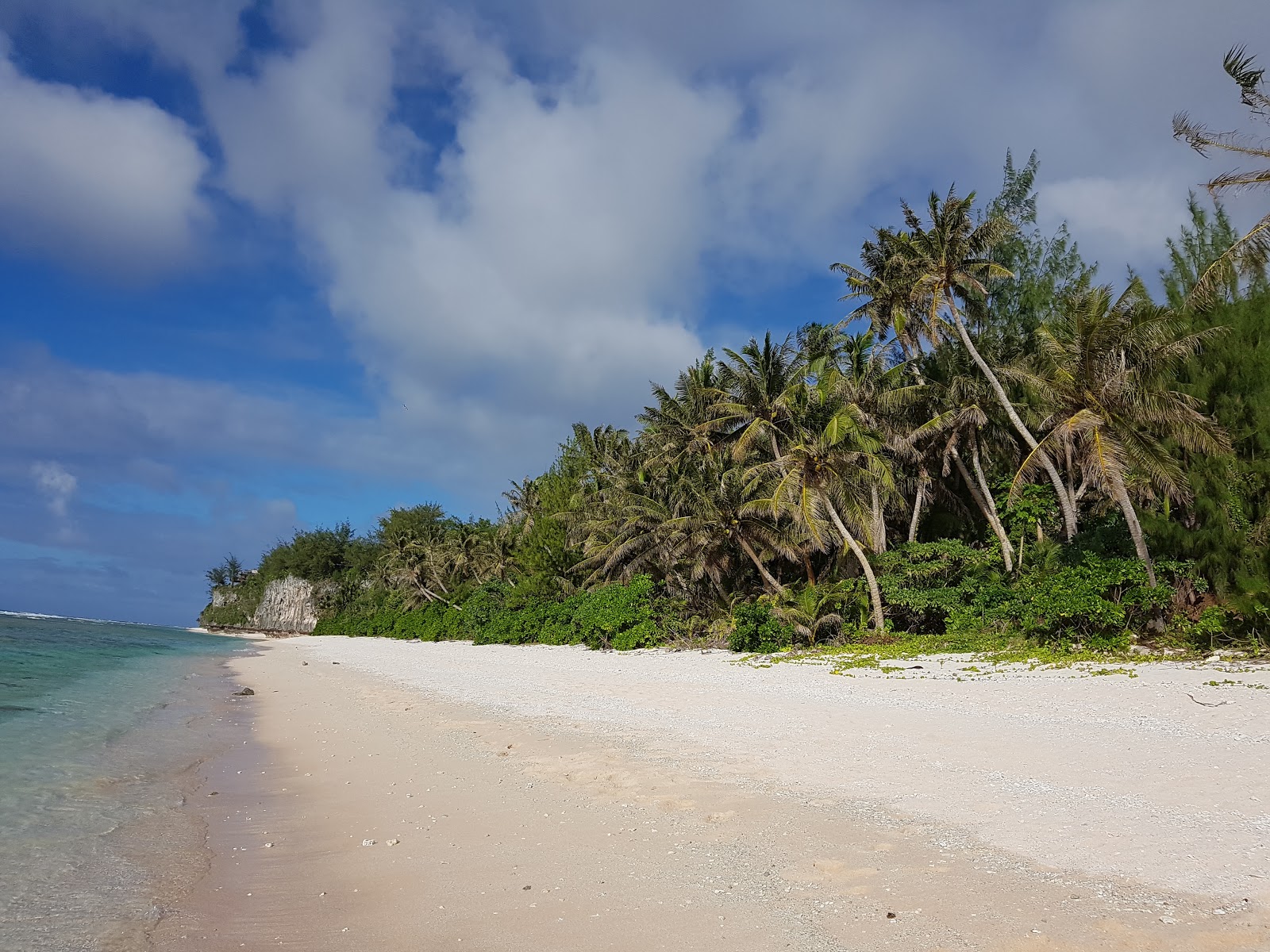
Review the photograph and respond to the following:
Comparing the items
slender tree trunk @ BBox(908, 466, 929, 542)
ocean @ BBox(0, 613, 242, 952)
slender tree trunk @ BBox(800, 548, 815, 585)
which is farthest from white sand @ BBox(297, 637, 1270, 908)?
slender tree trunk @ BBox(908, 466, 929, 542)

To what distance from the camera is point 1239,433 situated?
607 inches

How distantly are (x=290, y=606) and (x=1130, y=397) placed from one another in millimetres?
83682

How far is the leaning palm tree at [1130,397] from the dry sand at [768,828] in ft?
22.5

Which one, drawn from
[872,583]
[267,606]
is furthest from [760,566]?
[267,606]

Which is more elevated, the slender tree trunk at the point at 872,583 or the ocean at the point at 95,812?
the slender tree trunk at the point at 872,583

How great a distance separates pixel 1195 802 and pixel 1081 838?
1.32 meters

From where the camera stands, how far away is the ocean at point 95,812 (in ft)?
13.8

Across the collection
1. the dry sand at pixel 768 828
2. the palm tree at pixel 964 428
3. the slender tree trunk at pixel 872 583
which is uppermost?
the palm tree at pixel 964 428

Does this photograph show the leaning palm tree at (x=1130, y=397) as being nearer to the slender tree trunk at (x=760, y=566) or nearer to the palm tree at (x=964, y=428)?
the palm tree at (x=964, y=428)

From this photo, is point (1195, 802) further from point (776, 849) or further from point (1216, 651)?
point (1216, 651)

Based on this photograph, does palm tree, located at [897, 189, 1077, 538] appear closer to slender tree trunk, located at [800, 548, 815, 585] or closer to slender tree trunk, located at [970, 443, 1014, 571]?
slender tree trunk, located at [970, 443, 1014, 571]

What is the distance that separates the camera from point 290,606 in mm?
81188

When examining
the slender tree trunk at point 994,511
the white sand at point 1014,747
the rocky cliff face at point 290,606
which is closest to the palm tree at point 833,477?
the slender tree trunk at point 994,511

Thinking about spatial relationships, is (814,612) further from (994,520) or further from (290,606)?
(290,606)
